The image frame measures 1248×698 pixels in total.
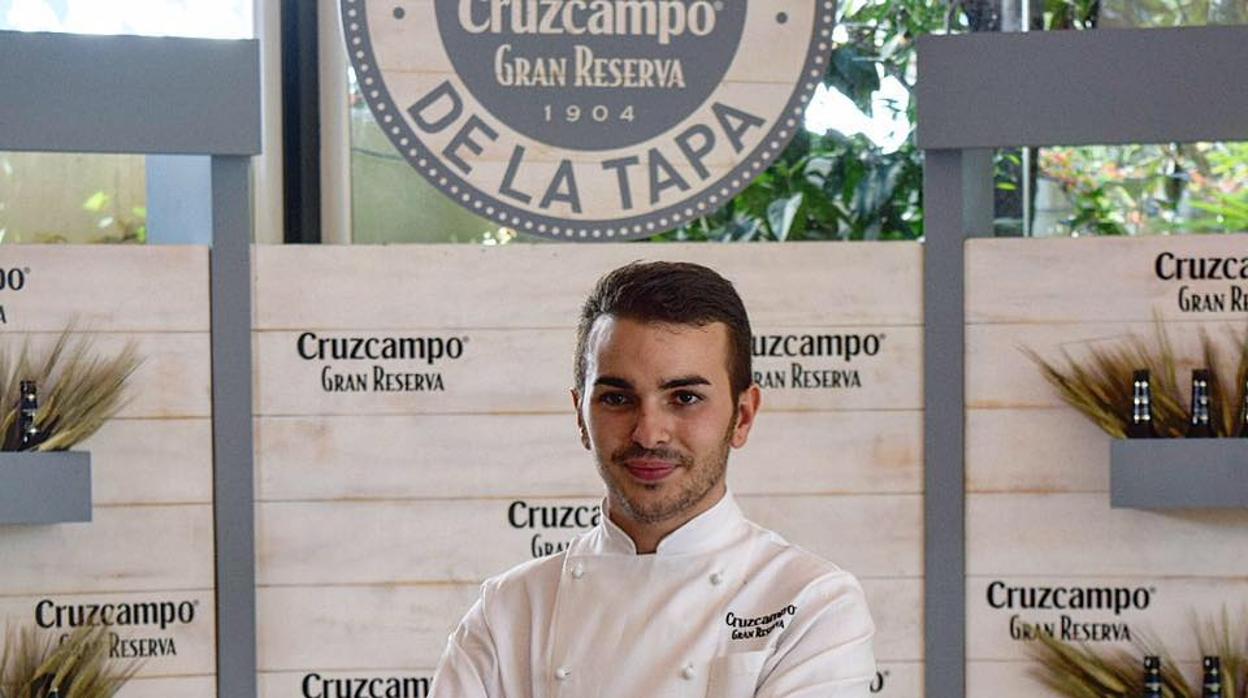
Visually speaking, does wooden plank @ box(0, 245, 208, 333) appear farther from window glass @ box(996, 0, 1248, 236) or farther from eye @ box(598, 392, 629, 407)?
window glass @ box(996, 0, 1248, 236)

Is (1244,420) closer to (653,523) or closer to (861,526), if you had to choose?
(861,526)

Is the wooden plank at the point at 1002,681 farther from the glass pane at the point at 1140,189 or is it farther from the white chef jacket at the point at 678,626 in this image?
the white chef jacket at the point at 678,626

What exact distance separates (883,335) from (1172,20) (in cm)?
145

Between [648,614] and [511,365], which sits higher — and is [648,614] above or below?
below

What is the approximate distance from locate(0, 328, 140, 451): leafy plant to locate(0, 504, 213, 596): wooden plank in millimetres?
180

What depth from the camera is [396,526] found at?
3223mm

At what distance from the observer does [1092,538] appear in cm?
320

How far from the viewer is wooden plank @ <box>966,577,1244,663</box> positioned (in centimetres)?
317

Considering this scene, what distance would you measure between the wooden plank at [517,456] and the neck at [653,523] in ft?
4.59

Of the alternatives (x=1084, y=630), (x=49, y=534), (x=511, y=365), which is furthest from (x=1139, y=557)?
(x=49, y=534)

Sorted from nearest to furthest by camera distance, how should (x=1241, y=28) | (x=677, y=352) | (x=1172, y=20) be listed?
(x=677, y=352)
(x=1241, y=28)
(x=1172, y=20)

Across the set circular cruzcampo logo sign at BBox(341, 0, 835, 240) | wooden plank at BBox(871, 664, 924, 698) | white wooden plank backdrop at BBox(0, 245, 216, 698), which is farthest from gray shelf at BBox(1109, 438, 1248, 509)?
white wooden plank backdrop at BBox(0, 245, 216, 698)

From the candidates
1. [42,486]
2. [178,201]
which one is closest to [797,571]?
[42,486]

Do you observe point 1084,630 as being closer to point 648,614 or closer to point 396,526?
point 396,526
